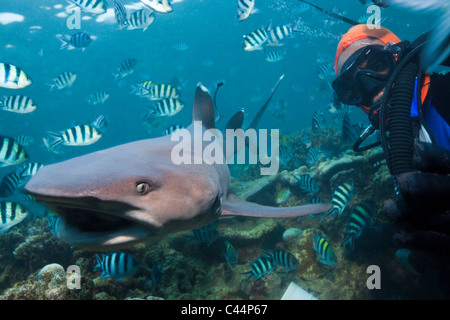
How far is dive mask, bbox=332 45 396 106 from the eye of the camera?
8.66 ft

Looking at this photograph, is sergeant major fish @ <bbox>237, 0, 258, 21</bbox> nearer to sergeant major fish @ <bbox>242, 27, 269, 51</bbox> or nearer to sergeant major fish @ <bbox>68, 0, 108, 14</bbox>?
sergeant major fish @ <bbox>242, 27, 269, 51</bbox>

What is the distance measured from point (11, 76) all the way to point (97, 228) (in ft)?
18.3

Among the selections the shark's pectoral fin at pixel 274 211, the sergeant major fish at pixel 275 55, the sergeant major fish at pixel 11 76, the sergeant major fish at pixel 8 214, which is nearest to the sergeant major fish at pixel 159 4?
the sergeant major fish at pixel 11 76

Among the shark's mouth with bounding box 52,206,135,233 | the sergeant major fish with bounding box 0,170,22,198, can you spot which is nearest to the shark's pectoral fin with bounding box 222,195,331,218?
the shark's mouth with bounding box 52,206,135,233

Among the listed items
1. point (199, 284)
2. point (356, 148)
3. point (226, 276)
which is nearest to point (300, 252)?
point (226, 276)

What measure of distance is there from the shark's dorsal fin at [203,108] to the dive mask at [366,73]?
6.72 feet

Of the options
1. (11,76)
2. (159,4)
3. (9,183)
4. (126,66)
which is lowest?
(9,183)

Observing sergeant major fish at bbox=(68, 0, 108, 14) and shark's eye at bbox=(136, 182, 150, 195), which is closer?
shark's eye at bbox=(136, 182, 150, 195)

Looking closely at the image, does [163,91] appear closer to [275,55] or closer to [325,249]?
[275,55]

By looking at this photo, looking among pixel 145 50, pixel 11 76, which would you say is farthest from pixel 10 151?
pixel 145 50

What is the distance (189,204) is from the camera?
82.2 inches

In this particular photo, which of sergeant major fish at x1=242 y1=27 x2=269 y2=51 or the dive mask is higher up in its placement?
sergeant major fish at x1=242 y1=27 x2=269 y2=51

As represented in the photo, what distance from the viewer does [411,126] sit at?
2049mm

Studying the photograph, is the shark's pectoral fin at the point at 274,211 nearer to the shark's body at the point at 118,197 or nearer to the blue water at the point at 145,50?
the shark's body at the point at 118,197
